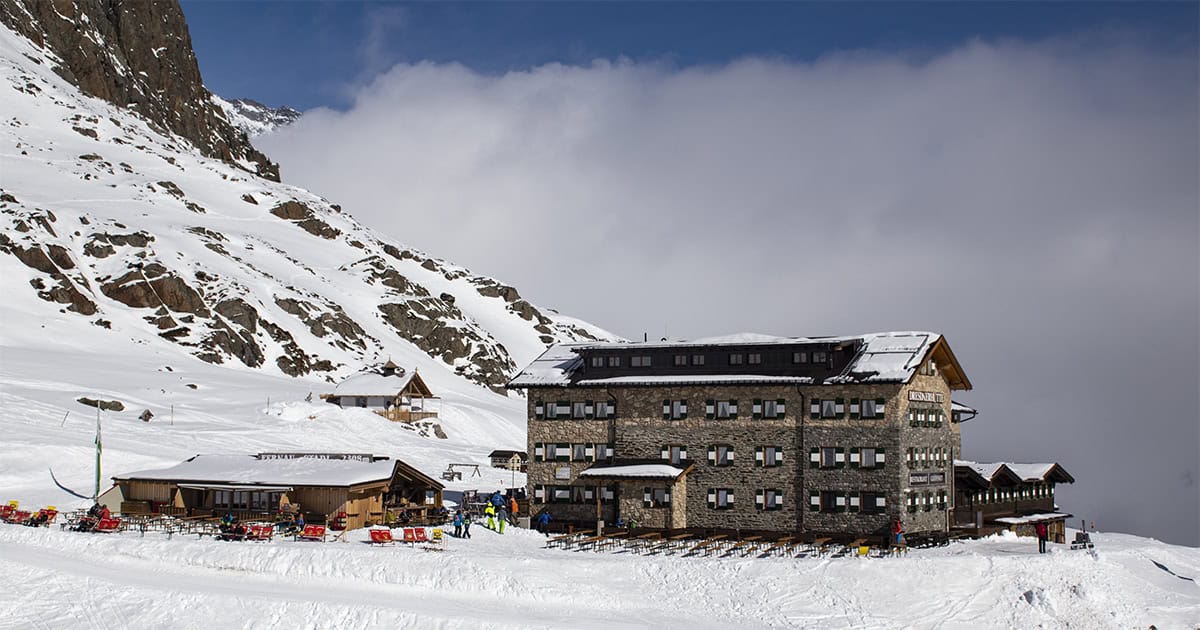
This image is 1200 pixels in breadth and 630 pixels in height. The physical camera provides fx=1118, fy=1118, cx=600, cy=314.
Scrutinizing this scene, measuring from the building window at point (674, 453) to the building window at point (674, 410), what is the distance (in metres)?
1.48

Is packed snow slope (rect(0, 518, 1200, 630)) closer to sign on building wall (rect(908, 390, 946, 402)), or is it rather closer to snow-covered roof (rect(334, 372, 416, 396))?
sign on building wall (rect(908, 390, 946, 402))

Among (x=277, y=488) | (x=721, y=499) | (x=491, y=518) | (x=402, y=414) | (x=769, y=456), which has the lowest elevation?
(x=491, y=518)

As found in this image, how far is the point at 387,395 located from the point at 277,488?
5689 cm

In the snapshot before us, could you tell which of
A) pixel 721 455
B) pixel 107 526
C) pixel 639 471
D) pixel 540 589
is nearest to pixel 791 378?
pixel 721 455

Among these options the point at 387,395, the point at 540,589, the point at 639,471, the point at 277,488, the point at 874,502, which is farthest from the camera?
the point at 387,395

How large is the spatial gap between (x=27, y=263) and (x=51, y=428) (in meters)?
60.2

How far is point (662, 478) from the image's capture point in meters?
55.5

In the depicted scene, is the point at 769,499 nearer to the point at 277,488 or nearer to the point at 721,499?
the point at 721,499

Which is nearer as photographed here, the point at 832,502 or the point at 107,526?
the point at 107,526

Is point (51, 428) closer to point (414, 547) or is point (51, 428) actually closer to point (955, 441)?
point (414, 547)

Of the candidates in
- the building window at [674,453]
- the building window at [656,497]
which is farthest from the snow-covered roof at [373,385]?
the building window at [656,497]

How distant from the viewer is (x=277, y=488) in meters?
53.8

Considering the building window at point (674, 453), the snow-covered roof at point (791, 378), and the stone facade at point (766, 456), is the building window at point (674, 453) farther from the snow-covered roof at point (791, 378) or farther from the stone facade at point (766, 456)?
the snow-covered roof at point (791, 378)

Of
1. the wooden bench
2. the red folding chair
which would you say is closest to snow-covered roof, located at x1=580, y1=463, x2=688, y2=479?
the red folding chair
